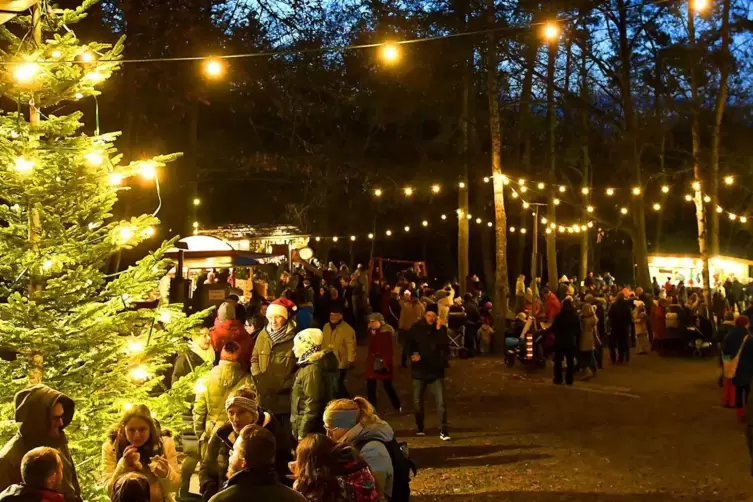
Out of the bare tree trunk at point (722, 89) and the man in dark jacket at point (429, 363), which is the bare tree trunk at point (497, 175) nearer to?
the bare tree trunk at point (722, 89)

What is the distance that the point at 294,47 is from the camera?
1838 centimetres

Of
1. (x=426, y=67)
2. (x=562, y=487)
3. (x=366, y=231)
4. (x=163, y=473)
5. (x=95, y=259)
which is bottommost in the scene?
(x=562, y=487)

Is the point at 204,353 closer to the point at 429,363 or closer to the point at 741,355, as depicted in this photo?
the point at 429,363

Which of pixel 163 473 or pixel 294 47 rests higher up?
pixel 294 47

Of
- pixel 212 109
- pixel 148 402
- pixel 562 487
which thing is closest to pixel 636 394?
pixel 562 487

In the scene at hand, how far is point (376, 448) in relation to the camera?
480 cm

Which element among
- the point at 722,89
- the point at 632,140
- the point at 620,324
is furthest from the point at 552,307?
the point at 722,89

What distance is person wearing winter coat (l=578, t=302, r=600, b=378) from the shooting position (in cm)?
1529

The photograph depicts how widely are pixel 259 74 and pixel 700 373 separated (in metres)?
11.5

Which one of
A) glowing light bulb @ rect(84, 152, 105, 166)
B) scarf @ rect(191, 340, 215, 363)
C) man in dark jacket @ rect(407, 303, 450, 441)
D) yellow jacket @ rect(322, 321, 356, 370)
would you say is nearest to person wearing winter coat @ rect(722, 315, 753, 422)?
man in dark jacket @ rect(407, 303, 450, 441)

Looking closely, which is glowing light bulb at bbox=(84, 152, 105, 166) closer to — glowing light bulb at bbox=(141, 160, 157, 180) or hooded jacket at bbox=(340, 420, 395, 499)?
glowing light bulb at bbox=(141, 160, 157, 180)

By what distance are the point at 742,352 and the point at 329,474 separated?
937 centimetres

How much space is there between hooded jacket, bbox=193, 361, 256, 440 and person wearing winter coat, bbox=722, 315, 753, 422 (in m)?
7.91

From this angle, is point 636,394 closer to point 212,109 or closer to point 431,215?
point 212,109
